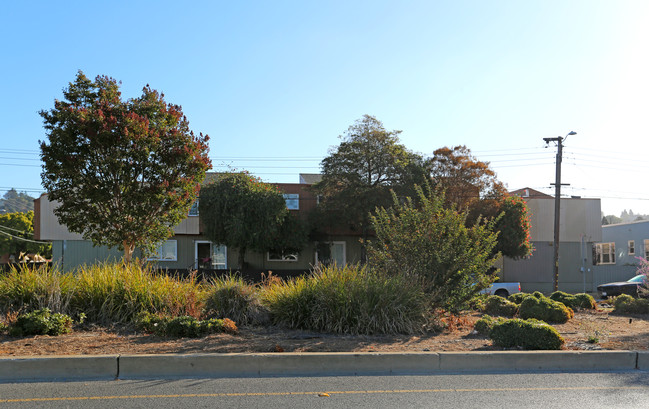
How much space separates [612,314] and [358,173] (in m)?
15.8

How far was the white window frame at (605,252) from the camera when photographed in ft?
157

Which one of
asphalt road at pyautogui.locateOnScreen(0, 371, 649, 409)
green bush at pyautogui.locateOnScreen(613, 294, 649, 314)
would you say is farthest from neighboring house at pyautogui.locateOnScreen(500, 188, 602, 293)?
asphalt road at pyautogui.locateOnScreen(0, 371, 649, 409)

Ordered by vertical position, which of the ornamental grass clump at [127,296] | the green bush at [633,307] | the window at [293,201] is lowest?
the green bush at [633,307]

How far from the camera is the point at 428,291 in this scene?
37.7 ft

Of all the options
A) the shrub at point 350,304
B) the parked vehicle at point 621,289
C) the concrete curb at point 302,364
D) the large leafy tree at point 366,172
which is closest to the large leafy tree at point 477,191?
the large leafy tree at point 366,172

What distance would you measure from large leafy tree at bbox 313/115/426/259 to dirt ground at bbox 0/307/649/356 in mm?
17301

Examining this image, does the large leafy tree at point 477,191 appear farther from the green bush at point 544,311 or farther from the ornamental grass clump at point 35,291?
the ornamental grass clump at point 35,291

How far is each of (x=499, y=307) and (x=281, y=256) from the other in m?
19.1

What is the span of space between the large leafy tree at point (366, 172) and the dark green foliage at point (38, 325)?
19644 mm

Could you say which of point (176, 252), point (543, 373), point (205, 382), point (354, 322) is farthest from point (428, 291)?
point (176, 252)

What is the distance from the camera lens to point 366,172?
28.4 meters

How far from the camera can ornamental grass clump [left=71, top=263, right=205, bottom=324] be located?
1010 centimetres

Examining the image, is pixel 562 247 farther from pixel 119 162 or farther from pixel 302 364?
pixel 302 364

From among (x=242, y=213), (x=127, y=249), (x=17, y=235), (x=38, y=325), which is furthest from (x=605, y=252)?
(x=17, y=235)
